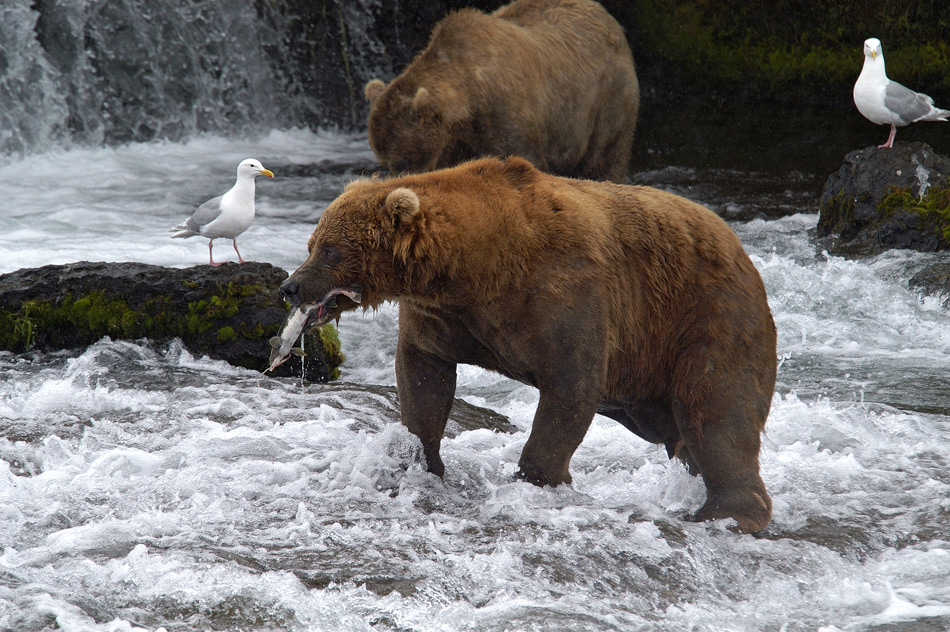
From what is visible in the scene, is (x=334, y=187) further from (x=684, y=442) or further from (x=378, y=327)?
(x=684, y=442)

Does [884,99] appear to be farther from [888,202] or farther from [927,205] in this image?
[927,205]

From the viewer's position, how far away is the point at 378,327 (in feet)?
28.4

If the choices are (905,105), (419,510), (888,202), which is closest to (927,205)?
(888,202)

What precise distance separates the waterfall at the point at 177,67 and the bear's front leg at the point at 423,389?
11166 mm

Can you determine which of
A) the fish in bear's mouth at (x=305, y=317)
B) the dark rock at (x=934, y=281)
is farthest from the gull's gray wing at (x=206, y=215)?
the dark rock at (x=934, y=281)

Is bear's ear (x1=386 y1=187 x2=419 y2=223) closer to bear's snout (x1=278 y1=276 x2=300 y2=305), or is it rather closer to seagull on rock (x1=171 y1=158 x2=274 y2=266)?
bear's snout (x1=278 y1=276 x2=300 y2=305)

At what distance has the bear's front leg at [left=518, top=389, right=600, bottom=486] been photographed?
4.50 m

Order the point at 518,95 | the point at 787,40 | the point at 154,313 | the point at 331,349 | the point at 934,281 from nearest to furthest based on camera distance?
1. the point at 154,313
2. the point at 331,349
3. the point at 934,281
4. the point at 518,95
5. the point at 787,40

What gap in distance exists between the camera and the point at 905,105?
10.5 metres

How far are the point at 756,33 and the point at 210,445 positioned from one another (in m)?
12.6

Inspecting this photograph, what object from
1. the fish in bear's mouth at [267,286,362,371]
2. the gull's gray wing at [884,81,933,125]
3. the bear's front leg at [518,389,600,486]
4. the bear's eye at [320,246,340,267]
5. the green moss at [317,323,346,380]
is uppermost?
the gull's gray wing at [884,81,933,125]

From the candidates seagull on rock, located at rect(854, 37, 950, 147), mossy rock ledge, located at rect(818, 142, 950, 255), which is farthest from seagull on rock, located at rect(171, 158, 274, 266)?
seagull on rock, located at rect(854, 37, 950, 147)

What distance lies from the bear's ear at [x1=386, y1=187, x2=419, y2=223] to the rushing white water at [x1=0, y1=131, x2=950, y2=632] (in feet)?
3.76

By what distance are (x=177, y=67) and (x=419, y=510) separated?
40.7 feet
